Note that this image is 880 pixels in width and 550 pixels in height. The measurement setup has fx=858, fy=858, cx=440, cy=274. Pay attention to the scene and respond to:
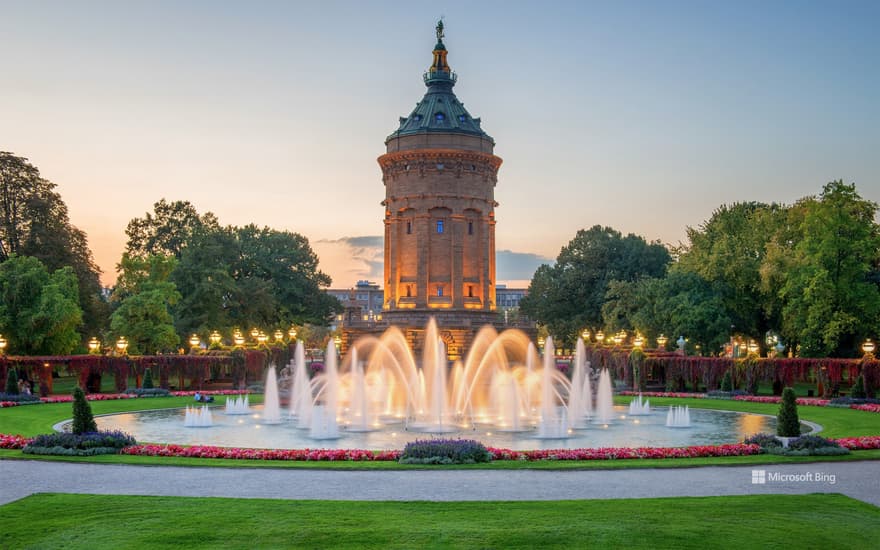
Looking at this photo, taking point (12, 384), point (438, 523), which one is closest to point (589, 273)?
point (12, 384)

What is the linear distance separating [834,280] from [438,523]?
41750 millimetres

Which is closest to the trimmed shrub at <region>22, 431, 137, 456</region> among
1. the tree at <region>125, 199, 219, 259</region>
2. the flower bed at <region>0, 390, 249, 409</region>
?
the flower bed at <region>0, 390, 249, 409</region>

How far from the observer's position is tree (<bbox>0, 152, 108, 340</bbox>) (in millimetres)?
58000

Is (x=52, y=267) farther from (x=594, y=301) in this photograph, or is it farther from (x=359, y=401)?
(x=594, y=301)

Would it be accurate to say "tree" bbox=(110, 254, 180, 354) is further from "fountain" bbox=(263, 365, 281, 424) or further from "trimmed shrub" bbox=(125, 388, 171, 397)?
"fountain" bbox=(263, 365, 281, 424)

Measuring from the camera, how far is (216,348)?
55812 millimetres

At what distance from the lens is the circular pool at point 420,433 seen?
81.4 feet

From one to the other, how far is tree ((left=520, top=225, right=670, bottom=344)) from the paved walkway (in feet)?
210

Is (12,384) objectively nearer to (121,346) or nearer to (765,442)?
(121,346)

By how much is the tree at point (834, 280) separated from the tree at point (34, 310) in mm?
42109

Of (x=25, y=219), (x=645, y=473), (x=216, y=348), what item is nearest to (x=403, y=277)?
(x=216, y=348)

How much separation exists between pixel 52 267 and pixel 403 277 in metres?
34.0

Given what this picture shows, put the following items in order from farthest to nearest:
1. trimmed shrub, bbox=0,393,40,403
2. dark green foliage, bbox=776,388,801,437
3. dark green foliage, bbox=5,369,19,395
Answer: dark green foliage, bbox=5,369,19,395 → trimmed shrub, bbox=0,393,40,403 → dark green foliage, bbox=776,388,801,437
